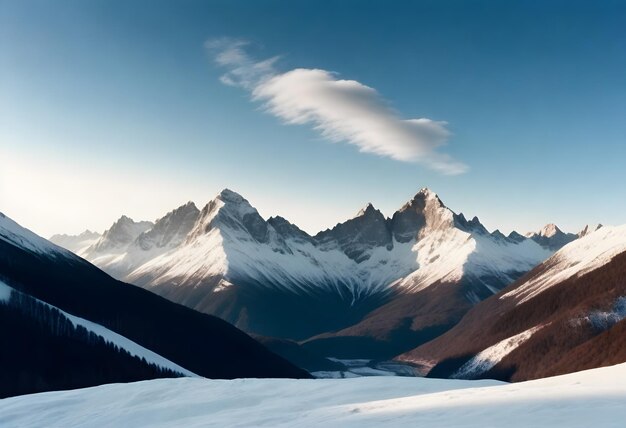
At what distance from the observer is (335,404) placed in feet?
136

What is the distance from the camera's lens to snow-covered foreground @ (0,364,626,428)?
98.2 feet

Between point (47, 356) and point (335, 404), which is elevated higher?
point (47, 356)

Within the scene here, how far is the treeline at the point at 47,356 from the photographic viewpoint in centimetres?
16375

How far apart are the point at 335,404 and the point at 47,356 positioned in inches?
6207

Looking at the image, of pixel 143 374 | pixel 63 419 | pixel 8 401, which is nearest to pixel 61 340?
pixel 143 374

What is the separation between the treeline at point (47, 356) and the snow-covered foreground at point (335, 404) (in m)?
118

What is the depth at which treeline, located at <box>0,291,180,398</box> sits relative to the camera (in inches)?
6447

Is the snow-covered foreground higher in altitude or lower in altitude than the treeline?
lower

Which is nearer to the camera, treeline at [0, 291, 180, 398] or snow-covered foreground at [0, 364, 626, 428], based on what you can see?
snow-covered foreground at [0, 364, 626, 428]

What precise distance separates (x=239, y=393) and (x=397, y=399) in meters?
15.1

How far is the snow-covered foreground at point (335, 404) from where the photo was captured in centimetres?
2992

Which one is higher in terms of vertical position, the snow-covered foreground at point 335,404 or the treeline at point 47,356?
the treeline at point 47,356

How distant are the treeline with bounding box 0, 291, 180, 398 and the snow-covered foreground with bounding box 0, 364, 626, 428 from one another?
118 meters

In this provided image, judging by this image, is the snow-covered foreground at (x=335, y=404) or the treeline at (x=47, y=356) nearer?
the snow-covered foreground at (x=335, y=404)
